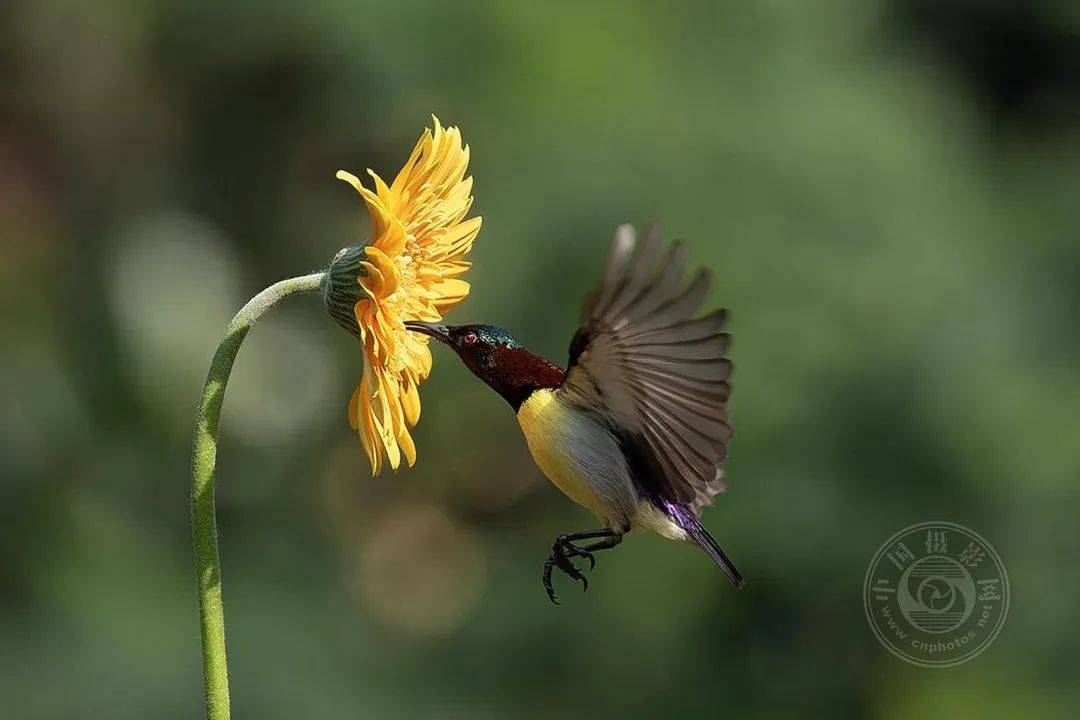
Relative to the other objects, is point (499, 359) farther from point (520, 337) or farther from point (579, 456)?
point (520, 337)

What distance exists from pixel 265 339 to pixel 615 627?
1.92m

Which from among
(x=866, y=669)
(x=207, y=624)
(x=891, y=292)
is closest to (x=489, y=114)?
(x=891, y=292)

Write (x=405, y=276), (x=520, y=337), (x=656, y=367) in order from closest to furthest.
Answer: (x=656, y=367) → (x=405, y=276) → (x=520, y=337)

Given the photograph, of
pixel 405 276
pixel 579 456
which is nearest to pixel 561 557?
pixel 579 456

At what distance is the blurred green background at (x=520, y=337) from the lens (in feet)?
18.8

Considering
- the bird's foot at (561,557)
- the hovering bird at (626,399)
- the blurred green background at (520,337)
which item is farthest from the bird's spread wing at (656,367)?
the blurred green background at (520,337)

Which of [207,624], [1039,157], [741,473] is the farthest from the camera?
[1039,157]

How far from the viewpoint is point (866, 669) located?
5863 mm

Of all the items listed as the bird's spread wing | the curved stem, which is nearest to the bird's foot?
the bird's spread wing

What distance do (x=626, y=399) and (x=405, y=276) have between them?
0.38 m

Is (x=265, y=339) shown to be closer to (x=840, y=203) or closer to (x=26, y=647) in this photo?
(x=26, y=647)

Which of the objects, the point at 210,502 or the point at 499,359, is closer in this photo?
the point at 210,502

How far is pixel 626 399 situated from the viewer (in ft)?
6.80

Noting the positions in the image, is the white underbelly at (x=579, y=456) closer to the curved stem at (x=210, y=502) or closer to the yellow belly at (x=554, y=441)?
the yellow belly at (x=554, y=441)
